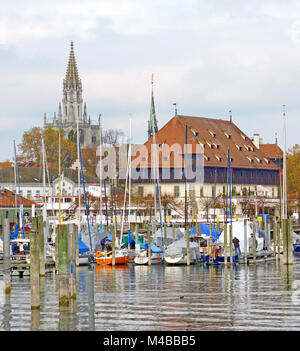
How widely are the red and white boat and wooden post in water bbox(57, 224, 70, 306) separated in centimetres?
2913

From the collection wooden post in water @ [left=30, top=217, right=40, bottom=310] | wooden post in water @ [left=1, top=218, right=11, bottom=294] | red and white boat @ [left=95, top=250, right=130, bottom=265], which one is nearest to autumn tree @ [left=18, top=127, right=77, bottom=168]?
red and white boat @ [left=95, top=250, right=130, bottom=265]

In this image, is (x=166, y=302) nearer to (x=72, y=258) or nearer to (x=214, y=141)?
(x=72, y=258)

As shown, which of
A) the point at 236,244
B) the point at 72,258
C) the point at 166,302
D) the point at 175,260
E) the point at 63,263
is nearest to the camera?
the point at 63,263

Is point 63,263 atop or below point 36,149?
below

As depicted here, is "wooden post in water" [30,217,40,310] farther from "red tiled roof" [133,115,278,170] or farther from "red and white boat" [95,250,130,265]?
"red tiled roof" [133,115,278,170]

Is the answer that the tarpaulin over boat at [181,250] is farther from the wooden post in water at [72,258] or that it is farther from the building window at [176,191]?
the building window at [176,191]

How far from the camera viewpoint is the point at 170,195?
463 ft

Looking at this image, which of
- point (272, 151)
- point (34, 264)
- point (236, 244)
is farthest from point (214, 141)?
point (34, 264)

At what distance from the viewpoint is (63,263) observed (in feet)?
108

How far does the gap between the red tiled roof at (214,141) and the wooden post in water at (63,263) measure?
11320cm

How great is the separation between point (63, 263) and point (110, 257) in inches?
1223

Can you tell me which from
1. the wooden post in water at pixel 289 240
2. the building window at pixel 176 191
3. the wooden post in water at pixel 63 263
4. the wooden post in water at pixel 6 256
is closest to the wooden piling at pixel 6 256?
the wooden post in water at pixel 6 256

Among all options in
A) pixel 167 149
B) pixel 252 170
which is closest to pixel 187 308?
pixel 167 149
